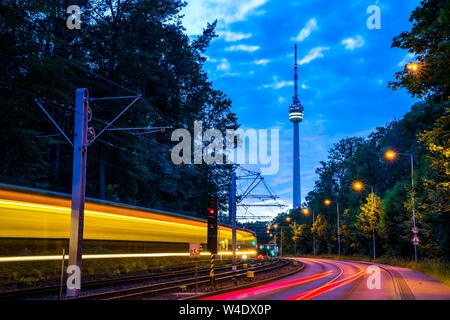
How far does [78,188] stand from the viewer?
18562 mm

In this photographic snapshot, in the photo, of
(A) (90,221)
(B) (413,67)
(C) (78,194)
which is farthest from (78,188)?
(B) (413,67)

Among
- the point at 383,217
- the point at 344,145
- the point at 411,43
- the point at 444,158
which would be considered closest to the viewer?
the point at 411,43

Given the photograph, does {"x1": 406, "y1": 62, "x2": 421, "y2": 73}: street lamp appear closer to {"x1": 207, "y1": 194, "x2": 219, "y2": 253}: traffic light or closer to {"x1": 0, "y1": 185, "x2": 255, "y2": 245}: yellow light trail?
{"x1": 207, "y1": 194, "x2": 219, "y2": 253}: traffic light

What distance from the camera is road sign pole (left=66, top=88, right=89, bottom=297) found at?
17.8 metres

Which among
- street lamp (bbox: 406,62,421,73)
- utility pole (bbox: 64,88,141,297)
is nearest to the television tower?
utility pole (bbox: 64,88,141,297)

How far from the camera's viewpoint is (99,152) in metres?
41.9

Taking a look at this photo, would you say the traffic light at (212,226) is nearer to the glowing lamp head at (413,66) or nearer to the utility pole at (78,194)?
the utility pole at (78,194)

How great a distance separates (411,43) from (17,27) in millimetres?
27969

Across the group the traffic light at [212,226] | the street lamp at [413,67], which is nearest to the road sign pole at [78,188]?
Result: the traffic light at [212,226]

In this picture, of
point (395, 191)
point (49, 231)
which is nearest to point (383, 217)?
point (395, 191)

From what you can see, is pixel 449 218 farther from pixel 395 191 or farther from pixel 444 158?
pixel 395 191

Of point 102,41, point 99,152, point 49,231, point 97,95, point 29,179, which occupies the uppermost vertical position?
point 102,41

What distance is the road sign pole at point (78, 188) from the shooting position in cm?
1778

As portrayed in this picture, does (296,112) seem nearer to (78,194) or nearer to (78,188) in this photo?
(78,188)
